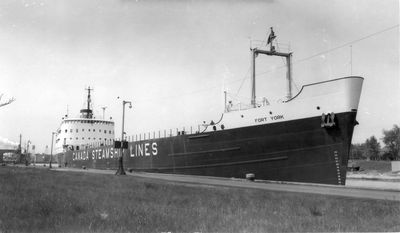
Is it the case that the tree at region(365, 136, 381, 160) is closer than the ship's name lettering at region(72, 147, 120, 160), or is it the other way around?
the ship's name lettering at region(72, 147, 120, 160)

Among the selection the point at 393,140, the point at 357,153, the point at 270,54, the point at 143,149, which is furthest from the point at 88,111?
the point at 357,153

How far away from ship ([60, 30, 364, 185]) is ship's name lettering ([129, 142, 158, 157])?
4522 mm

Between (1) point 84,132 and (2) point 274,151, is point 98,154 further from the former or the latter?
(2) point 274,151

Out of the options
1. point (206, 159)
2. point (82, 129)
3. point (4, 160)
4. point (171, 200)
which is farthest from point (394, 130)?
point (171, 200)

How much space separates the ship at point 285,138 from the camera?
645 inches

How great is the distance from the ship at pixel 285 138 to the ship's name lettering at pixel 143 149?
14.8 ft

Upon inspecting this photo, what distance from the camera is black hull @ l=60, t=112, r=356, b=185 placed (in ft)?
54.0

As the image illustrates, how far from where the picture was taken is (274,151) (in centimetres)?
1820

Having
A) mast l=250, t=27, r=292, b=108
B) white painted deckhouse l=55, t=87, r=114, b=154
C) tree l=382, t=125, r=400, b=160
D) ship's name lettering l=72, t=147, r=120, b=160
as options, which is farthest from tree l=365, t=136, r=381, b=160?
mast l=250, t=27, r=292, b=108

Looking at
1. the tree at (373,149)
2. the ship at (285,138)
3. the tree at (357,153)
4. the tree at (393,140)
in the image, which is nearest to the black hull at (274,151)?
the ship at (285,138)

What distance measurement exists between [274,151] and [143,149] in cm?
1427

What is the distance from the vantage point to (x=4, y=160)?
63219 millimetres

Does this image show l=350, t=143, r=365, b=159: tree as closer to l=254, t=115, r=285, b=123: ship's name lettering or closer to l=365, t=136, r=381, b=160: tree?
l=365, t=136, r=381, b=160: tree

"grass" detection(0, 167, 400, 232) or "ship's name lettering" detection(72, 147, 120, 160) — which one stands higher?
"ship's name lettering" detection(72, 147, 120, 160)
